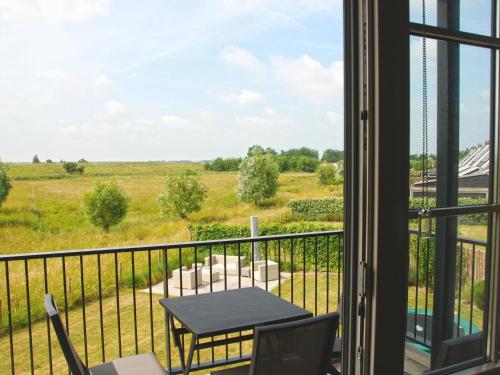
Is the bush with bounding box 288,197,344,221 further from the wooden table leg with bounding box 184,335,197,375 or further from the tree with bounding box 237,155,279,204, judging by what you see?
the wooden table leg with bounding box 184,335,197,375

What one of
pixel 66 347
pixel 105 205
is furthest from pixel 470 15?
pixel 105 205

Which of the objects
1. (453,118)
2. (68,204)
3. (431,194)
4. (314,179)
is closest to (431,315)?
(431,194)

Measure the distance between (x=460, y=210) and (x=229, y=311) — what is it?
1246 millimetres

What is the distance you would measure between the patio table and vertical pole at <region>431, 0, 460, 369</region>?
2.30 ft

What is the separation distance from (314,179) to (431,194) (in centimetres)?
1865

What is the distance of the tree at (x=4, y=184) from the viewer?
17844 millimetres

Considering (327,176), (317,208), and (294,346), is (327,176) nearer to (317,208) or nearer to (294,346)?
(317,208)

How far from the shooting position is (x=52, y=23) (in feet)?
81.5

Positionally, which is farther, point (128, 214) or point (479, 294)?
point (128, 214)

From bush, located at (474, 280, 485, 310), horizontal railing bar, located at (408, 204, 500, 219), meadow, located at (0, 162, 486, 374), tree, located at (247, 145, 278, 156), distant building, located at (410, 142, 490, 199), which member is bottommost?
meadow, located at (0, 162, 486, 374)

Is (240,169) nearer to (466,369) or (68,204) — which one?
(68,204)

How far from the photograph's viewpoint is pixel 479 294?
185cm

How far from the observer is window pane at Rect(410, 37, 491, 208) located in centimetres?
155

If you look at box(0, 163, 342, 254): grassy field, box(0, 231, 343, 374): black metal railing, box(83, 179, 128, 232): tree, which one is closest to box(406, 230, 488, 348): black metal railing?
box(0, 231, 343, 374): black metal railing
